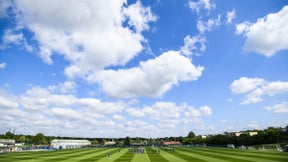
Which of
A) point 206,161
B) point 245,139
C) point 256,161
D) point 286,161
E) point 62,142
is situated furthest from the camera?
point 62,142

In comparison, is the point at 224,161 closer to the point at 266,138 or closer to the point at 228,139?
the point at 266,138

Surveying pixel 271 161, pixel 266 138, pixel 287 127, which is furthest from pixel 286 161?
pixel 287 127

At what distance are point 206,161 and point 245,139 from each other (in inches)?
3580

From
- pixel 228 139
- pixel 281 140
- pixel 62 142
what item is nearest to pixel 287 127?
pixel 281 140

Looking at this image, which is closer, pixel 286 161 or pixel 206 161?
pixel 286 161

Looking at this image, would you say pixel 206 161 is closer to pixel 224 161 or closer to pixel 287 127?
pixel 224 161

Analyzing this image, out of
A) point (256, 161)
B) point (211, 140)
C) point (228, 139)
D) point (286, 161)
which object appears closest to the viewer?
point (286, 161)

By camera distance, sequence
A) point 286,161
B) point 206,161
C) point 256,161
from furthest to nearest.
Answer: point 206,161, point 256,161, point 286,161

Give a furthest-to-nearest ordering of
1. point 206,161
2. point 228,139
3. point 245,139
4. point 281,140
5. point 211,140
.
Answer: point 211,140, point 228,139, point 245,139, point 281,140, point 206,161

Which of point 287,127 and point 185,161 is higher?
point 287,127

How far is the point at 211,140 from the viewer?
175750 millimetres

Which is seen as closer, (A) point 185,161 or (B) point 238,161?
(B) point 238,161

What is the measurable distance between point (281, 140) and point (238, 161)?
88.6 m

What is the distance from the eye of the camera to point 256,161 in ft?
141
